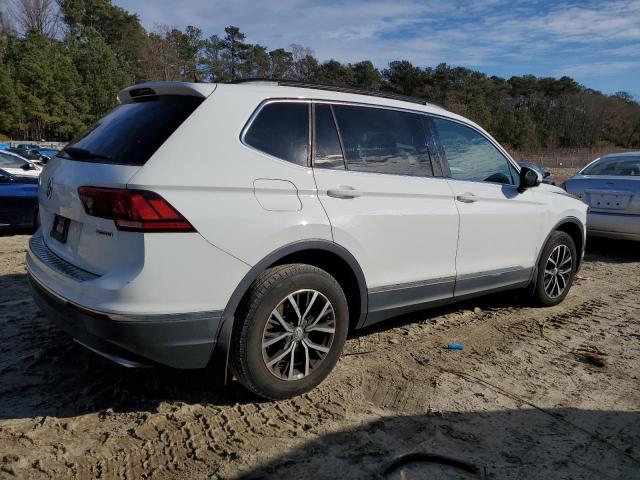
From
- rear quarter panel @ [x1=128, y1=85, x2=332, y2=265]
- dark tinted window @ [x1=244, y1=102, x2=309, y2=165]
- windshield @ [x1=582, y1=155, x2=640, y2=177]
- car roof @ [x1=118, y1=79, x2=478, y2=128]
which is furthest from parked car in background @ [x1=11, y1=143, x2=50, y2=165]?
windshield @ [x1=582, y1=155, x2=640, y2=177]

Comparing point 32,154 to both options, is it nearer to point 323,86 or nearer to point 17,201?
point 17,201

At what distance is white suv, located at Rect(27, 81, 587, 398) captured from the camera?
259 cm

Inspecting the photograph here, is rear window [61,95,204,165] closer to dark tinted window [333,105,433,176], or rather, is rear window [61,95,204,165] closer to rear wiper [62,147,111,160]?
rear wiper [62,147,111,160]

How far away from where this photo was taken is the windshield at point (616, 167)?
794 cm

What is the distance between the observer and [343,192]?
10.7 feet

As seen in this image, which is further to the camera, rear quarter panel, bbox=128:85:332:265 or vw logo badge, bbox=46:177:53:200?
vw logo badge, bbox=46:177:53:200

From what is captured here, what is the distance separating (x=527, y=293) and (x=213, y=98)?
12.1 ft

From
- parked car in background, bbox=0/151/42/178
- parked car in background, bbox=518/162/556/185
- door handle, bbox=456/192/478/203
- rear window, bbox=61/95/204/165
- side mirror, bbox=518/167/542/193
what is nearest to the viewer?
rear window, bbox=61/95/204/165

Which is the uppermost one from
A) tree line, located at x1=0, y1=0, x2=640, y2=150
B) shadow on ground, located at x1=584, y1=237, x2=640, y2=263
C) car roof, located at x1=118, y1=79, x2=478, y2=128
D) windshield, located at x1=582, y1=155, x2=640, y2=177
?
tree line, located at x1=0, y1=0, x2=640, y2=150

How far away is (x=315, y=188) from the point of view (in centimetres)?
314

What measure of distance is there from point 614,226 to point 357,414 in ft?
20.4

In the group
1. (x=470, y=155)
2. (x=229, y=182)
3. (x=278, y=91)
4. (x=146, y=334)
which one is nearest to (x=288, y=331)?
(x=146, y=334)

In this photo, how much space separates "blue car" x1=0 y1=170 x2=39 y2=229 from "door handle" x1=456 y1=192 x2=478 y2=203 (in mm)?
6991

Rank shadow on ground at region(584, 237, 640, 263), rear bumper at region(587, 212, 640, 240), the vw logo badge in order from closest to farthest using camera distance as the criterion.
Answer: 1. the vw logo badge
2. rear bumper at region(587, 212, 640, 240)
3. shadow on ground at region(584, 237, 640, 263)
